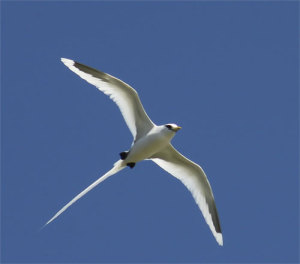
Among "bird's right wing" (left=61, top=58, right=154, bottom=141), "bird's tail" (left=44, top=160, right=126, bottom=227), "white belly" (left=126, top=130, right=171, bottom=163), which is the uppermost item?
"bird's right wing" (left=61, top=58, right=154, bottom=141)

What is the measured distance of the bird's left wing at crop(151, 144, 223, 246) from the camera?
21.9m

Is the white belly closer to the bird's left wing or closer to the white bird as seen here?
the white bird

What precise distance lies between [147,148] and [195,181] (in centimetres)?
229

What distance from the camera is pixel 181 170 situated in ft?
72.4

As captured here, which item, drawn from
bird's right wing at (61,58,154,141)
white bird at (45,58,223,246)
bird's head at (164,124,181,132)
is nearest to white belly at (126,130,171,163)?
white bird at (45,58,223,246)

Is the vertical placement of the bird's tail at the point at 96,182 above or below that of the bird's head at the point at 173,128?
below

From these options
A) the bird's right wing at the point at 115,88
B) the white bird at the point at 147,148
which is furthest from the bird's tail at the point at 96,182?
the bird's right wing at the point at 115,88

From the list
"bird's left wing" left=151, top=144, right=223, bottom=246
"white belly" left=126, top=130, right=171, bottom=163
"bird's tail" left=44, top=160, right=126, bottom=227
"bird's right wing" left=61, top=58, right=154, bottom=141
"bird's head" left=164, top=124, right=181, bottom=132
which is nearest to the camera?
"bird's tail" left=44, top=160, right=126, bottom=227

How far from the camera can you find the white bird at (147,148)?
2031 cm

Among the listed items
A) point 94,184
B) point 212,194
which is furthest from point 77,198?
point 212,194

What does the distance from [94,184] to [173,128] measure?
2.58 meters

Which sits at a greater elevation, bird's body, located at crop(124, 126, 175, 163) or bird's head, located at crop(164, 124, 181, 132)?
bird's head, located at crop(164, 124, 181, 132)

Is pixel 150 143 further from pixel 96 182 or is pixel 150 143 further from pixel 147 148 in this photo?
pixel 96 182

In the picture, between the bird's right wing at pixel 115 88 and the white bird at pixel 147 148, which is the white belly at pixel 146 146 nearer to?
the white bird at pixel 147 148
